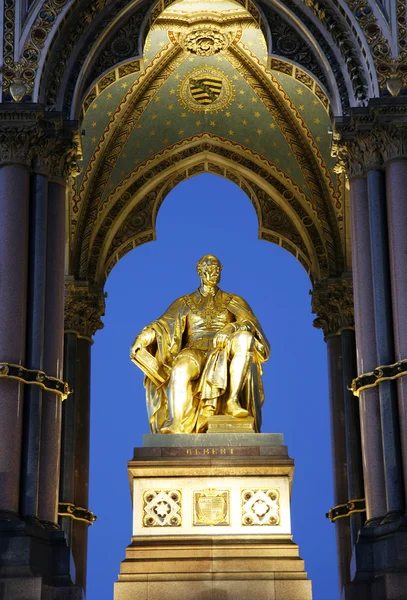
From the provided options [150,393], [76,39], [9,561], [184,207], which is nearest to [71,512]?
[150,393]

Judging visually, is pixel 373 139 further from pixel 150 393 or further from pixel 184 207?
pixel 184 207

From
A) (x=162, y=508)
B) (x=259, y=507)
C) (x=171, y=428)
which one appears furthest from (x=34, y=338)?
(x=259, y=507)

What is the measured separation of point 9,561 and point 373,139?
6658 millimetres

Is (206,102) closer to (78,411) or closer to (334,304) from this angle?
(334,304)

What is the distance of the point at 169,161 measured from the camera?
879 inches

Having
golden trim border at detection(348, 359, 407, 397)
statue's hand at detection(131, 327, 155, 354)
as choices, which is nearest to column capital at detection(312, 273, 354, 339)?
statue's hand at detection(131, 327, 155, 354)

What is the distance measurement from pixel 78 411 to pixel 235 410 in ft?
13.6

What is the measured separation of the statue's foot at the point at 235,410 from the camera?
1748 centimetres

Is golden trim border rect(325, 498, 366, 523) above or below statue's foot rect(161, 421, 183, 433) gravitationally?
below

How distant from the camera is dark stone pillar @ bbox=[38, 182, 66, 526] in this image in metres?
15.8

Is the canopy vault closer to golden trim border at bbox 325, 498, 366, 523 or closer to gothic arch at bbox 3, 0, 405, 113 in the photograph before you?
gothic arch at bbox 3, 0, 405, 113

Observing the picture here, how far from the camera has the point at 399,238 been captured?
16516mm

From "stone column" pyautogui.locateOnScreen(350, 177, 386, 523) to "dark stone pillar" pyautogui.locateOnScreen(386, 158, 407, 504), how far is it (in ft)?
1.11

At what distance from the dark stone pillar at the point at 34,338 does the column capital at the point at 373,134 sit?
3741mm
